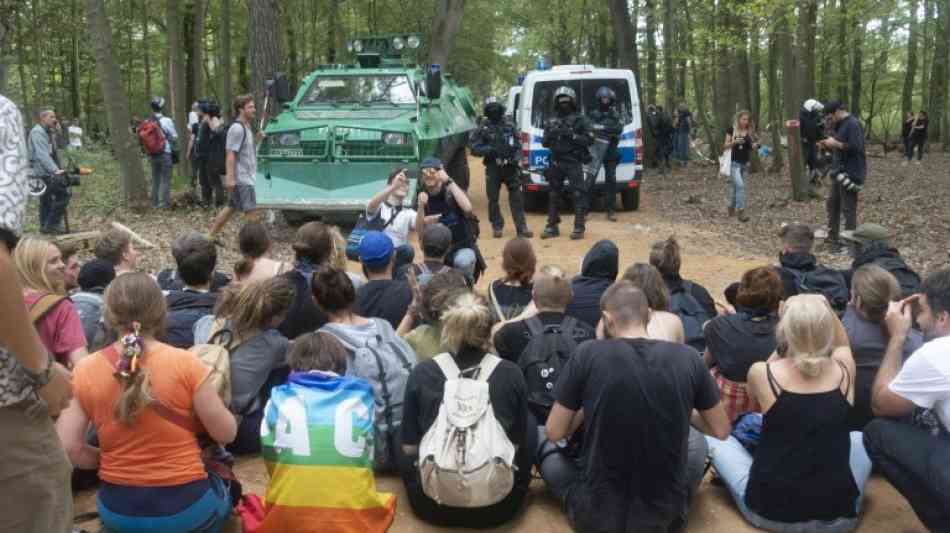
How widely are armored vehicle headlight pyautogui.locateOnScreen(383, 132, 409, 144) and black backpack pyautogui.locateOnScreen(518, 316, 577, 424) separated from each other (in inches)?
290

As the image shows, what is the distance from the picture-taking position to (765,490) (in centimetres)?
398

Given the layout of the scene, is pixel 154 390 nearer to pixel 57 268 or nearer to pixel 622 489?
pixel 57 268

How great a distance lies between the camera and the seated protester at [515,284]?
530 cm

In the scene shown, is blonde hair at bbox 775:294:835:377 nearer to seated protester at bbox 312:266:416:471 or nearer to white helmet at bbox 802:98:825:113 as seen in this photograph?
seated protester at bbox 312:266:416:471

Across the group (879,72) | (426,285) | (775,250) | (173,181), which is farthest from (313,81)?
(879,72)

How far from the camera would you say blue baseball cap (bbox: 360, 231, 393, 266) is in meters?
5.46

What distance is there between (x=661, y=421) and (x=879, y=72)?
37251 millimetres

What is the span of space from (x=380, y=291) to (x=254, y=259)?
2.99ft

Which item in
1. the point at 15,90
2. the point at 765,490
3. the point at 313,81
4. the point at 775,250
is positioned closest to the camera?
the point at 765,490

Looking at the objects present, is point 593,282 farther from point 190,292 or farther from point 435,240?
point 190,292

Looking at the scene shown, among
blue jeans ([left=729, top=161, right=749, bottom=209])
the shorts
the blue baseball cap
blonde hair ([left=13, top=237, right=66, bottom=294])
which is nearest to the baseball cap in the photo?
the blue baseball cap

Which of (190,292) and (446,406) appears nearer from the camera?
(446,406)

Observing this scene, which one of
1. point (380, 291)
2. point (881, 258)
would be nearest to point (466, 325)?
point (380, 291)

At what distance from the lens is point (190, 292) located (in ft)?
17.0
